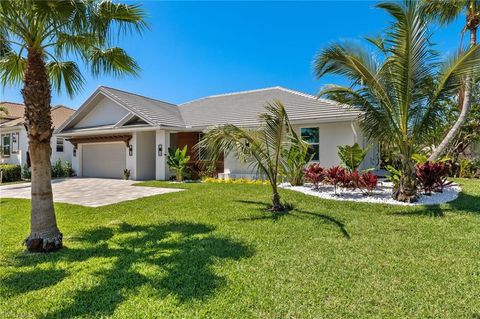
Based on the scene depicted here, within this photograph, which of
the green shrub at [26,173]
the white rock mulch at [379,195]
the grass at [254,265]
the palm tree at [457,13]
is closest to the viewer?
the grass at [254,265]

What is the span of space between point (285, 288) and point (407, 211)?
628 cm

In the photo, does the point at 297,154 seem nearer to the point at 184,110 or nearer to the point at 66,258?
the point at 66,258

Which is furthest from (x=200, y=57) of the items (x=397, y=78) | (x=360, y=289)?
(x=360, y=289)

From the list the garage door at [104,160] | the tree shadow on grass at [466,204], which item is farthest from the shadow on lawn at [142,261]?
the garage door at [104,160]

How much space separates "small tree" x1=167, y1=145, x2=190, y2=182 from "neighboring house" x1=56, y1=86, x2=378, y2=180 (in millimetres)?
827

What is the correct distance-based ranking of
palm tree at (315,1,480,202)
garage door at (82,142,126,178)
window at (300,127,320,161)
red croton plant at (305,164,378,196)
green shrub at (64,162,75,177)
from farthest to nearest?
1. green shrub at (64,162,75,177)
2. garage door at (82,142,126,178)
3. window at (300,127,320,161)
4. red croton plant at (305,164,378,196)
5. palm tree at (315,1,480,202)

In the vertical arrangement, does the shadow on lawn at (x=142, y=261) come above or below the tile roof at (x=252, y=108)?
below

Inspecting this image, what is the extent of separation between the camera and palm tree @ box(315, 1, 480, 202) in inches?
353

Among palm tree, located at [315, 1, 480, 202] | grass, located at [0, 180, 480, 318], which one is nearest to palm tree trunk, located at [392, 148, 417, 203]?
palm tree, located at [315, 1, 480, 202]

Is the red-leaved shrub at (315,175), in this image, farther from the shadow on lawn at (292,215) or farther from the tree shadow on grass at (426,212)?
the tree shadow on grass at (426,212)

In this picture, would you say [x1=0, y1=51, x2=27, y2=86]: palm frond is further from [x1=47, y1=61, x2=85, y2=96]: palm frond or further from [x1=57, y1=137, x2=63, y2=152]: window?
[x1=57, y1=137, x2=63, y2=152]: window

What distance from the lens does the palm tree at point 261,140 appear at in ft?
29.6

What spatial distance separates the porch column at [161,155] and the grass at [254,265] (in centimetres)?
1012

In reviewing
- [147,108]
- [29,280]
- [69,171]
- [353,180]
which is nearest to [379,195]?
[353,180]
